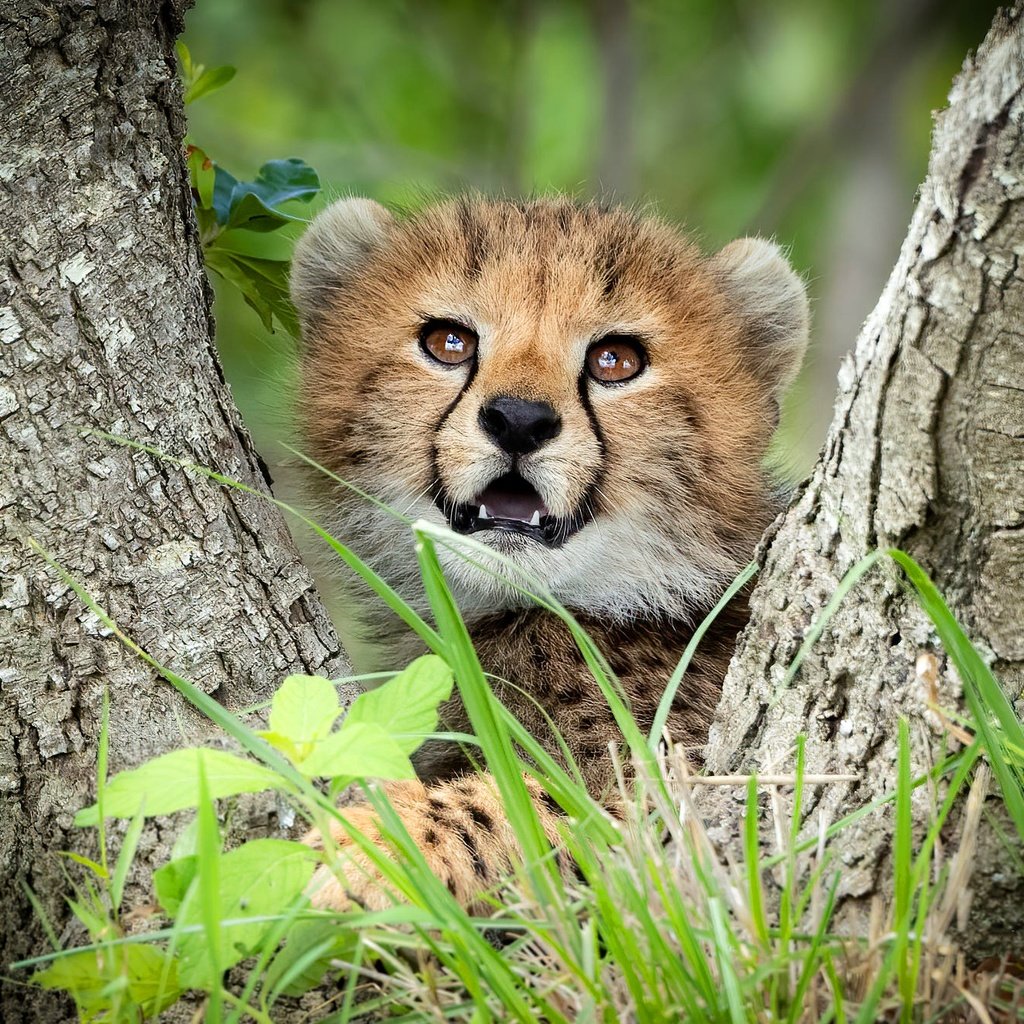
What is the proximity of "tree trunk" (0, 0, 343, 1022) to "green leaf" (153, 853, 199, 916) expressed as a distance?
1.26ft

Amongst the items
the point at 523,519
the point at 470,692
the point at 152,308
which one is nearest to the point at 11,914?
the point at 470,692

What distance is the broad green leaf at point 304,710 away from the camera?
2.20m

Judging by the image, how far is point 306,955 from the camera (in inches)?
79.6

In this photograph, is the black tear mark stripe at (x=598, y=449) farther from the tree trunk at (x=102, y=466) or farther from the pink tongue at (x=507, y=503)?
the tree trunk at (x=102, y=466)

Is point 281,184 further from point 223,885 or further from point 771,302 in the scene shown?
point 223,885

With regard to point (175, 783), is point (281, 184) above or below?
above

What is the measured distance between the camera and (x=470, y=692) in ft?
7.38

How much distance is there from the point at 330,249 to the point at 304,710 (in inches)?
92.0

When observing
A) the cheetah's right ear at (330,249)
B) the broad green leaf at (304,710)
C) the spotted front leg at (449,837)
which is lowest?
the spotted front leg at (449,837)

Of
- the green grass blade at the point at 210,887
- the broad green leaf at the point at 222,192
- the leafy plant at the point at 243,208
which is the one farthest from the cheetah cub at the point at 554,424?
the green grass blade at the point at 210,887

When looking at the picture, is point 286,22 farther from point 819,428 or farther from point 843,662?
point 843,662

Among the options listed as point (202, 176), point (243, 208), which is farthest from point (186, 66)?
point (243, 208)

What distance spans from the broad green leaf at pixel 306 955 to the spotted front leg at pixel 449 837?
226 millimetres

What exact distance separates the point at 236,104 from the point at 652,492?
696 cm
